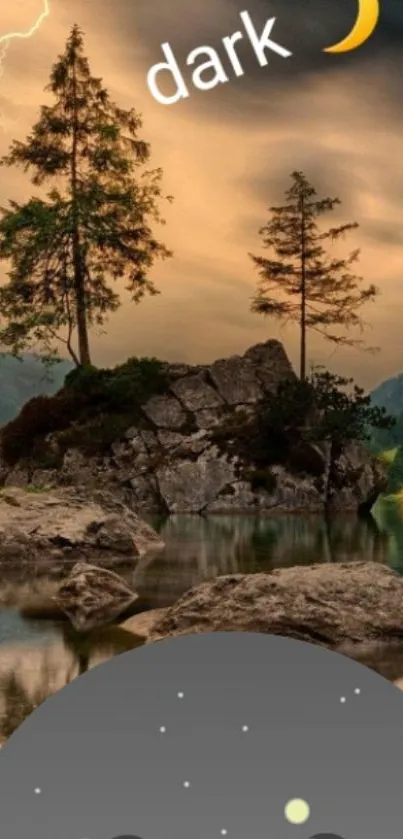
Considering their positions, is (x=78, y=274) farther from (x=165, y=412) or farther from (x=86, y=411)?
(x=165, y=412)

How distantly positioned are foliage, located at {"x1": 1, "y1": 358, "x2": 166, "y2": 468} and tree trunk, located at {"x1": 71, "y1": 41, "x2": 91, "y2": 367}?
0.93 meters

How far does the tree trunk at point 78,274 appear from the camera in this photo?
30.1 metres

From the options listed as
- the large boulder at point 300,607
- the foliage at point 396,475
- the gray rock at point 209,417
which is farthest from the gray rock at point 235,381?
the large boulder at point 300,607

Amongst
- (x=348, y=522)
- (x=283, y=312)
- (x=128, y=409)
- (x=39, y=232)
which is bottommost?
(x=348, y=522)

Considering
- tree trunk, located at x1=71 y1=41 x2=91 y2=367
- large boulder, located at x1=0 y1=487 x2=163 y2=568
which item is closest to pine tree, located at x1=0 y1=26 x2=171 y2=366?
tree trunk, located at x1=71 y1=41 x2=91 y2=367

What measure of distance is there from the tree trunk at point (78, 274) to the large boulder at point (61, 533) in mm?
16953

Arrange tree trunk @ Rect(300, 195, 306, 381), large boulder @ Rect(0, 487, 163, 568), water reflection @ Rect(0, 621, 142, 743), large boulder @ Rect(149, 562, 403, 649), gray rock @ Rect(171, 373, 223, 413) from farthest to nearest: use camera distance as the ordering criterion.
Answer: tree trunk @ Rect(300, 195, 306, 381) → gray rock @ Rect(171, 373, 223, 413) → large boulder @ Rect(0, 487, 163, 568) → large boulder @ Rect(149, 562, 403, 649) → water reflection @ Rect(0, 621, 142, 743)

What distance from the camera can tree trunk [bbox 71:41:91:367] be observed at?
1186 inches

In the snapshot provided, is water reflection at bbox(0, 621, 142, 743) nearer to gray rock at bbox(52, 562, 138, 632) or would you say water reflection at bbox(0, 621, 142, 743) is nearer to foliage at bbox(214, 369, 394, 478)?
gray rock at bbox(52, 562, 138, 632)

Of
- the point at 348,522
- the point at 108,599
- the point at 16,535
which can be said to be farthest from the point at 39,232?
the point at 108,599

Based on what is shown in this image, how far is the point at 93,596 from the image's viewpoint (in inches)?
363

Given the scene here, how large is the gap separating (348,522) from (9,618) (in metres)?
13.9

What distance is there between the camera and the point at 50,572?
11578mm

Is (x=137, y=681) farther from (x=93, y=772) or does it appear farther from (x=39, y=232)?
(x=39, y=232)
